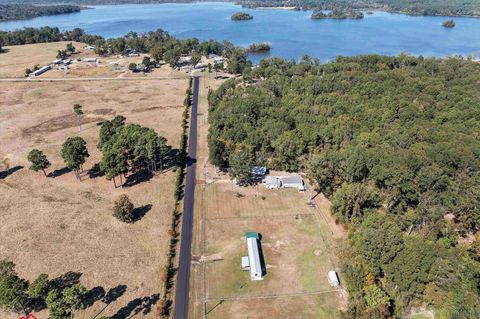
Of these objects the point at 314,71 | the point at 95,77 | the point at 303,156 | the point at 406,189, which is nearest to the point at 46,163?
the point at 303,156

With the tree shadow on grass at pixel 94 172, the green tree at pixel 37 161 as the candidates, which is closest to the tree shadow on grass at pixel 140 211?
the tree shadow on grass at pixel 94 172

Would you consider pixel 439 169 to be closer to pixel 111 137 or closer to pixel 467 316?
pixel 467 316

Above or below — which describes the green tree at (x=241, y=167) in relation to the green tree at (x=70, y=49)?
below

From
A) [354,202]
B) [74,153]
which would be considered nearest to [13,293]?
[74,153]

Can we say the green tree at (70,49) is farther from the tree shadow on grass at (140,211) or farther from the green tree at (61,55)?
the tree shadow on grass at (140,211)

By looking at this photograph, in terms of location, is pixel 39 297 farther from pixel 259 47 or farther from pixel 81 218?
pixel 259 47

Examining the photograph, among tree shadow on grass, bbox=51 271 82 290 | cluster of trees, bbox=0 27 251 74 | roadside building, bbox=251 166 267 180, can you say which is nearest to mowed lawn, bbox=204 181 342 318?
roadside building, bbox=251 166 267 180

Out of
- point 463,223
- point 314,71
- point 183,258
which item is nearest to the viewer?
point 183,258

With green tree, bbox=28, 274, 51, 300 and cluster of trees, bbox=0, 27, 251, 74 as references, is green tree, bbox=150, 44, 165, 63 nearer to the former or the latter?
cluster of trees, bbox=0, 27, 251, 74
